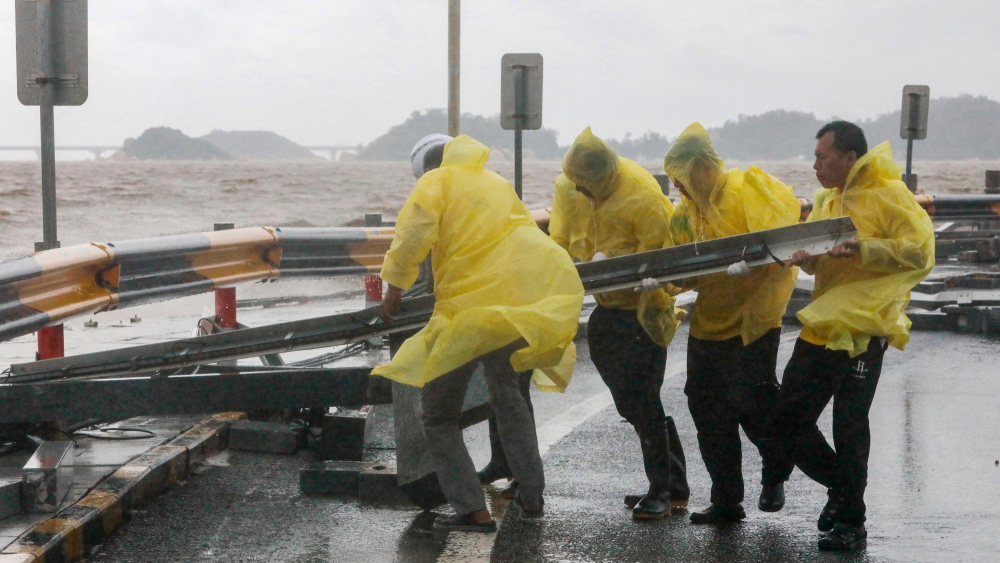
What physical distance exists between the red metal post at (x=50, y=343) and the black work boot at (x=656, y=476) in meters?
3.44

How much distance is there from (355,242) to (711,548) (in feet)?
18.1

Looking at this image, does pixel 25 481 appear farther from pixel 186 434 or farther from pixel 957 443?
pixel 957 443

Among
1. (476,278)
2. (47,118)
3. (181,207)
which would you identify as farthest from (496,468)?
(181,207)

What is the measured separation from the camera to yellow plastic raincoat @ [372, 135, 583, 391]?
169 inches

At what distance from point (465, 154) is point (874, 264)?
5.27ft

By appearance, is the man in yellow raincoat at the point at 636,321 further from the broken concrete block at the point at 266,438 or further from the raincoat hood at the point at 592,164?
the broken concrete block at the point at 266,438

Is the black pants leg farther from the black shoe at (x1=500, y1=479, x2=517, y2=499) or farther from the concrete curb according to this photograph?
the concrete curb

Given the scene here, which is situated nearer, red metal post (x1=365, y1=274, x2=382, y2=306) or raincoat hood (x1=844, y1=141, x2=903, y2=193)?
raincoat hood (x1=844, y1=141, x2=903, y2=193)

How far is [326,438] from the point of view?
5.59m

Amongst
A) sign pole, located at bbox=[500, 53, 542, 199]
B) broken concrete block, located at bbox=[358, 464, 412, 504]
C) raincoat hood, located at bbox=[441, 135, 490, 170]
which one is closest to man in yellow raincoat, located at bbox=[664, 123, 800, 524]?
raincoat hood, located at bbox=[441, 135, 490, 170]

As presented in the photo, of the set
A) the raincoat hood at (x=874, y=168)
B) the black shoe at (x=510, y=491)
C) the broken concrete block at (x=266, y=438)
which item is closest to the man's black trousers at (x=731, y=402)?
the raincoat hood at (x=874, y=168)

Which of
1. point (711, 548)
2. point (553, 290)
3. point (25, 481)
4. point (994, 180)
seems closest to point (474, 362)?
point (553, 290)

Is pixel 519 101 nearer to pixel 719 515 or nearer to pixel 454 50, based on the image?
pixel 454 50

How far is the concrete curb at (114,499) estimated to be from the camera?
13.3 ft
